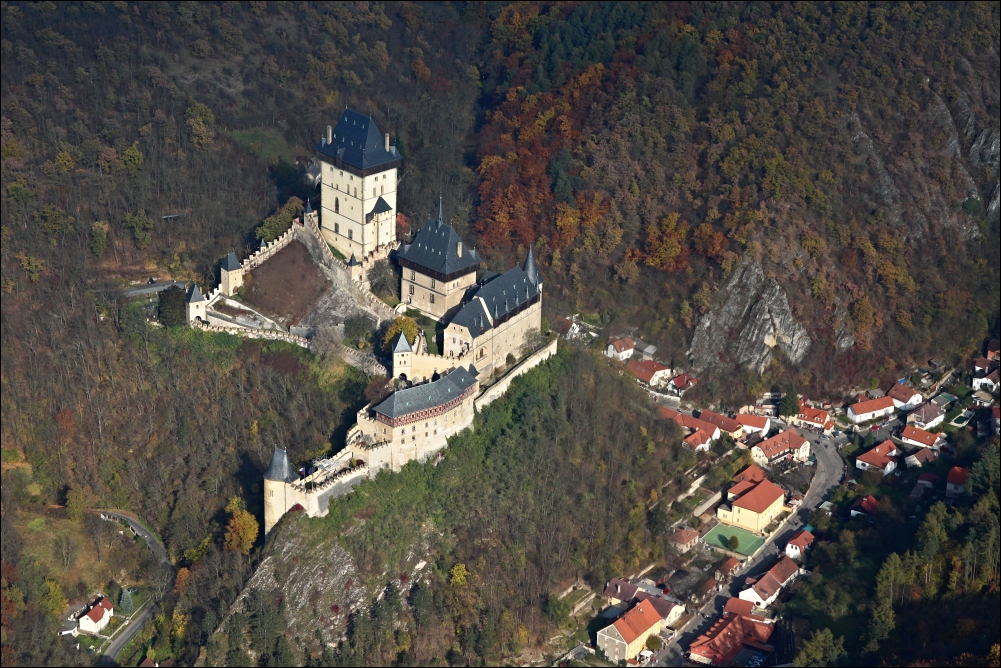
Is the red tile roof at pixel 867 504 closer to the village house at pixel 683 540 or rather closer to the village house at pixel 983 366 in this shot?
the village house at pixel 683 540

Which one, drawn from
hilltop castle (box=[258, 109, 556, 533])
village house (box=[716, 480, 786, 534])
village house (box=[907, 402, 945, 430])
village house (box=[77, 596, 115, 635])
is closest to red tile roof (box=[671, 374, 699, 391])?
village house (box=[716, 480, 786, 534])

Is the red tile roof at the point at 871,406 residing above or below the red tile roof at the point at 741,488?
above

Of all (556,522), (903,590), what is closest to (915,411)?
(903,590)

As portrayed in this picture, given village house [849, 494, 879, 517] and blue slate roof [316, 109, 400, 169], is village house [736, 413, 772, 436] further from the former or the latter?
blue slate roof [316, 109, 400, 169]

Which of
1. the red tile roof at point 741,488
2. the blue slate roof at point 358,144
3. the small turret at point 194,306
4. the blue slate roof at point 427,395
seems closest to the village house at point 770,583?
the red tile roof at point 741,488

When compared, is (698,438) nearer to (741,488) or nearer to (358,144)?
(741,488)

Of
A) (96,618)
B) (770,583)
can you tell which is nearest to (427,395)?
(96,618)

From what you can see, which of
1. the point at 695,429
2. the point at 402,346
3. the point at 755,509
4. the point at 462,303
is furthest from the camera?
the point at 695,429
